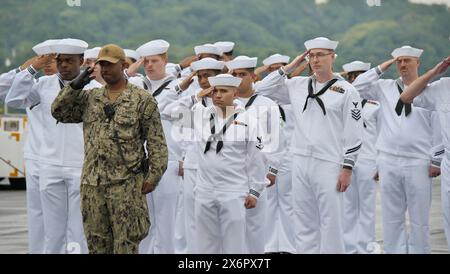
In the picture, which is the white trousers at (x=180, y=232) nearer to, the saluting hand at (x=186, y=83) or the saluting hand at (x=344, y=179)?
the saluting hand at (x=186, y=83)

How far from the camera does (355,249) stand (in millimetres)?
14391

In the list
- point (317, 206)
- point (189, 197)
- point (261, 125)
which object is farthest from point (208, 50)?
point (317, 206)

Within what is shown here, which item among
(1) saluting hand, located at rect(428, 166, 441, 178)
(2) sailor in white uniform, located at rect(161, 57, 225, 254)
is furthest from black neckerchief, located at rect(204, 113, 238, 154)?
(1) saluting hand, located at rect(428, 166, 441, 178)

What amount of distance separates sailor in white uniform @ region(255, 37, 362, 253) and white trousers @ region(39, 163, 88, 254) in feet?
6.97

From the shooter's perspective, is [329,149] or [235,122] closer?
[235,122]

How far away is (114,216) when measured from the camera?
957cm

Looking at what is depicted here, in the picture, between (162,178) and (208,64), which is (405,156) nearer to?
(208,64)

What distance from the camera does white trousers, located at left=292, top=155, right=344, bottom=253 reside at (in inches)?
467

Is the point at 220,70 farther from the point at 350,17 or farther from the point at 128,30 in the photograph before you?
the point at 350,17

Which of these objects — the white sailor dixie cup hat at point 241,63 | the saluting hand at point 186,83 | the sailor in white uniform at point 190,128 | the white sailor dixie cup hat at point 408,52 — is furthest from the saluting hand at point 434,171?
the saluting hand at point 186,83

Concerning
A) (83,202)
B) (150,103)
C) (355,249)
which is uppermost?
(150,103)
